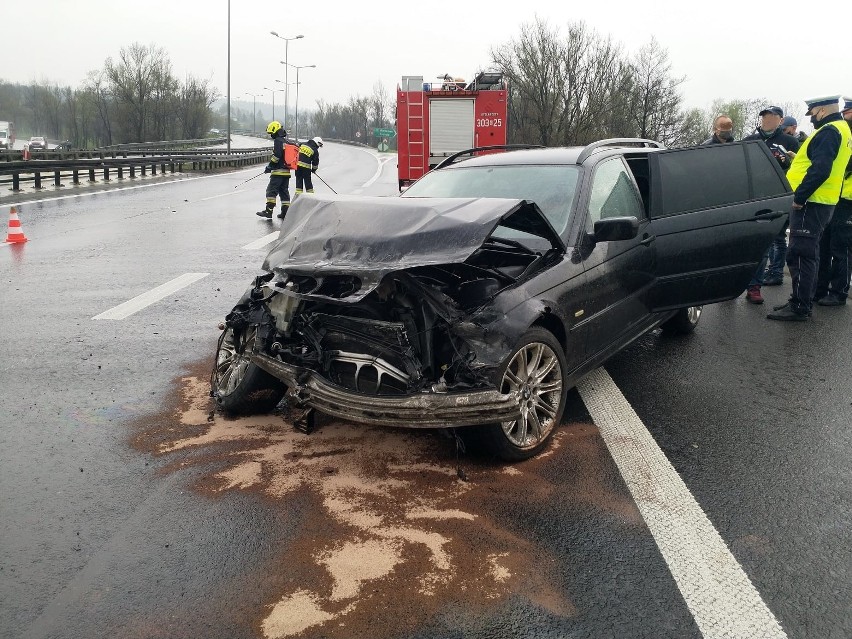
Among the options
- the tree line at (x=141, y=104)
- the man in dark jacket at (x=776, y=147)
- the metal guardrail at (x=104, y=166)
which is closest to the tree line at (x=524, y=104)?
the tree line at (x=141, y=104)

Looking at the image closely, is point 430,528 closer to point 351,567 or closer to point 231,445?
point 351,567

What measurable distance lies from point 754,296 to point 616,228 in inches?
180

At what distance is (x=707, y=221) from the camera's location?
5422mm

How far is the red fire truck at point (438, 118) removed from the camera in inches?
722

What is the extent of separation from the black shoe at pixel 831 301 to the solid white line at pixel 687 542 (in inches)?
181

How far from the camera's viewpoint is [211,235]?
40.0ft

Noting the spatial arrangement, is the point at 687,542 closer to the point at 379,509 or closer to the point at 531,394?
the point at 531,394

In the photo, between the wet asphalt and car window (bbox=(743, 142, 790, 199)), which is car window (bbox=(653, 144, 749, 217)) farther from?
the wet asphalt

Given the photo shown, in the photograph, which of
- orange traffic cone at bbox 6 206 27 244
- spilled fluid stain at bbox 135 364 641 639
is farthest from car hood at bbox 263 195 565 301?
orange traffic cone at bbox 6 206 27 244

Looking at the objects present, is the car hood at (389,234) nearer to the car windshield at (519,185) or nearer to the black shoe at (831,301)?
the car windshield at (519,185)

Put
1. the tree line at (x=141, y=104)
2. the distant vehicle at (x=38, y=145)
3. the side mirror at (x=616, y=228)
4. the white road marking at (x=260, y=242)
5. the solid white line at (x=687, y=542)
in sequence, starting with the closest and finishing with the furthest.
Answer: the solid white line at (x=687, y=542) < the side mirror at (x=616, y=228) < the white road marking at (x=260, y=242) < the distant vehicle at (x=38, y=145) < the tree line at (x=141, y=104)

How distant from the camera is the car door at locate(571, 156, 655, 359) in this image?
14.0 feet

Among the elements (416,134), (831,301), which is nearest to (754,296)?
(831,301)

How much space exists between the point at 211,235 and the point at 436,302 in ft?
31.5
